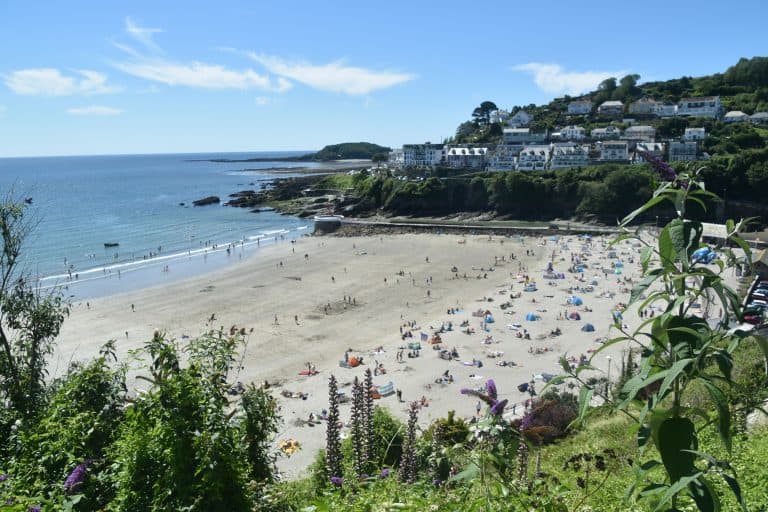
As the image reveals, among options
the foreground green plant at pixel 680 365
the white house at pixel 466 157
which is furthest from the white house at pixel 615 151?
the foreground green plant at pixel 680 365

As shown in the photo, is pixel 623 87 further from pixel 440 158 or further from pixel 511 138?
pixel 440 158

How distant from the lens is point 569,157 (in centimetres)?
7788

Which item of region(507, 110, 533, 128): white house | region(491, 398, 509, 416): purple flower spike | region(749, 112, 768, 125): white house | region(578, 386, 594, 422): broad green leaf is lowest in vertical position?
region(491, 398, 509, 416): purple flower spike

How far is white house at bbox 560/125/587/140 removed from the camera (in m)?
90.1

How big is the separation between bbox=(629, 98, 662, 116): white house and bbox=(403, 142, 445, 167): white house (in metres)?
37.3

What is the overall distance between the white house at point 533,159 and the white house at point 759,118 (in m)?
31.9

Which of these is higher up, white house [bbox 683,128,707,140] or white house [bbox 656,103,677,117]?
white house [bbox 656,103,677,117]

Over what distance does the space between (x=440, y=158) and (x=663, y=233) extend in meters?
92.2

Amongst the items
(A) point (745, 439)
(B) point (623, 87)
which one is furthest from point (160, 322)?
(B) point (623, 87)

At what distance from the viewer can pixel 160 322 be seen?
28906 mm

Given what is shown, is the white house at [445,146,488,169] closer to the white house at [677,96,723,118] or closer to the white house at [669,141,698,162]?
the white house at [669,141,698,162]

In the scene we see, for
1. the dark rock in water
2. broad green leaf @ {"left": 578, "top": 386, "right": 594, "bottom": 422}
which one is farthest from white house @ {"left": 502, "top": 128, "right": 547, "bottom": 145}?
broad green leaf @ {"left": 578, "top": 386, "right": 594, "bottom": 422}

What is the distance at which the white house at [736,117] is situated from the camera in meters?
84.4

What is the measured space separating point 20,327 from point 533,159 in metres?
79.0
